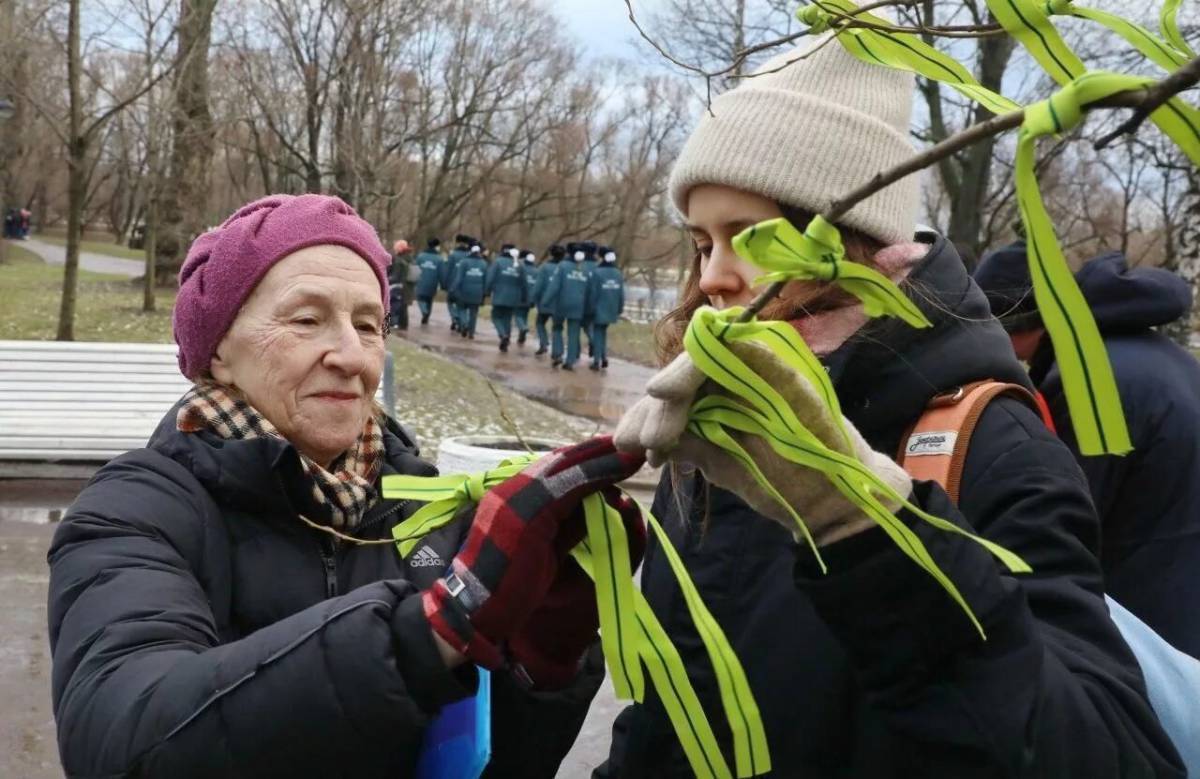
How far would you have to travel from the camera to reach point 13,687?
468 centimetres

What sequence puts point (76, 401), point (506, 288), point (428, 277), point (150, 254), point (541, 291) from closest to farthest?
1. point (76, 401)
2. point (150, 254)
3. point (541, 291)
4. point (506, 288)
5. point (428, 277)

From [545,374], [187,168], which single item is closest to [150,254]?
[187,168]

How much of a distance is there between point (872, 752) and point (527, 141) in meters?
34.9

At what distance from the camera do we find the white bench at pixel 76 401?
789 cm

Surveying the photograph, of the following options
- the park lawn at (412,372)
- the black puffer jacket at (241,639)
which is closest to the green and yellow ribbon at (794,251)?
the black puffer jacket at (241,639)

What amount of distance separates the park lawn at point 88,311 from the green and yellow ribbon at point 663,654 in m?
13.9

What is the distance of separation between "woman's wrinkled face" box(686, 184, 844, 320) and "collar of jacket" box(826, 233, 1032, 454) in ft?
0.33

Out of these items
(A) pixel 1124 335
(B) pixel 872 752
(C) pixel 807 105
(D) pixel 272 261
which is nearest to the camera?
(B) pixel 872 752

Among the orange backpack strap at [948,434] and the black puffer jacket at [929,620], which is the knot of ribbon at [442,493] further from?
the orange backpack strap at [948,434]

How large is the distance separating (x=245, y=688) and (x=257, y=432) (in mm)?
675

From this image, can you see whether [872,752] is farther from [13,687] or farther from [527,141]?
[527,141]

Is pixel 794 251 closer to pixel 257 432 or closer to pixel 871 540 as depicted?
pixel 871 540

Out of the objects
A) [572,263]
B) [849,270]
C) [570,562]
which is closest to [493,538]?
[570,562]

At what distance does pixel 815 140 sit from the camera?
1.66 meters
